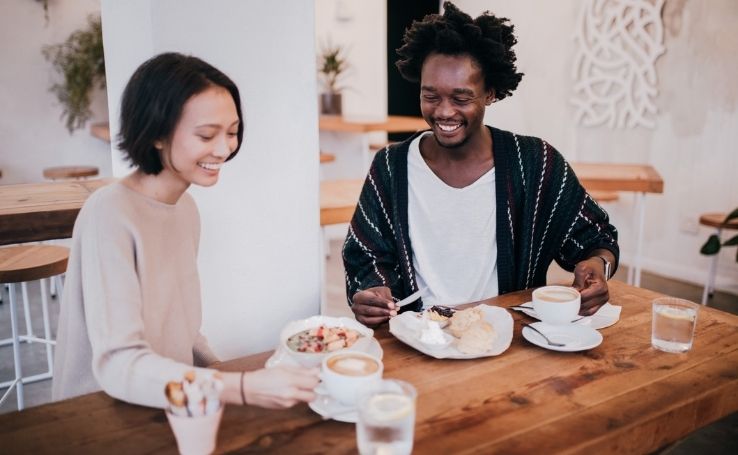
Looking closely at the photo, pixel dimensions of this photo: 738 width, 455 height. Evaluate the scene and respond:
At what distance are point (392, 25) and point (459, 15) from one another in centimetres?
502

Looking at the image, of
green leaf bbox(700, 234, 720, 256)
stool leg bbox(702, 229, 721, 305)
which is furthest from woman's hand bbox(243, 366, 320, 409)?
stool leg bbox(702, 229, 721, 305)

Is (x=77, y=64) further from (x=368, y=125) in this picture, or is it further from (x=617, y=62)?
(x=617, y=62)

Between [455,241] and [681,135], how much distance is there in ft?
10.7

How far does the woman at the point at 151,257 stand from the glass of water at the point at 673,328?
0.79 m

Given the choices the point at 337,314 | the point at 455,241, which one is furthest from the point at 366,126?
the point at 455,241

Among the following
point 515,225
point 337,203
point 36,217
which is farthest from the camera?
point 337,203

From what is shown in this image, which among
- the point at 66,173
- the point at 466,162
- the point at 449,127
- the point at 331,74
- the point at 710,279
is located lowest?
the point at 710,279

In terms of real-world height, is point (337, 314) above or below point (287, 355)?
below

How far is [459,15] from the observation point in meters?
1.77

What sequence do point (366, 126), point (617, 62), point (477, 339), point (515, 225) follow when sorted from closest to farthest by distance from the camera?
point (477, 339) → point (515, 225) → point (617, 62) → point (366, 126)

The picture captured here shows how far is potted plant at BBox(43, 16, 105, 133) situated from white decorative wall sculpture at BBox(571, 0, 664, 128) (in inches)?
151

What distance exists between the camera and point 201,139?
1.23 m

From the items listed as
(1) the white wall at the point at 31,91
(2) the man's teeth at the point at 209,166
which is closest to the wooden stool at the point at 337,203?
(2) the man's teeth at the point at 209,166

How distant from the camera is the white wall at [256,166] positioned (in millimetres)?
1601
